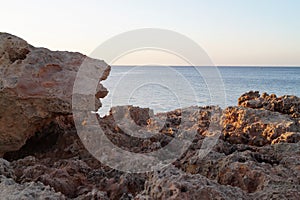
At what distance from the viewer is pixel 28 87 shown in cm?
514

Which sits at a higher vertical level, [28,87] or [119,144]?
[28,87]

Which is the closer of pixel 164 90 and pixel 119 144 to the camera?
pixel 119 144

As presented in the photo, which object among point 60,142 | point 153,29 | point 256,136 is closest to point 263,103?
point 256,136

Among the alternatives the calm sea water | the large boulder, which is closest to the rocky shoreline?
the large boulder

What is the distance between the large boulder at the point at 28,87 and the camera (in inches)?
203

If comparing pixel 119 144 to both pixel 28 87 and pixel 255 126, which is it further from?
pixel 255 126

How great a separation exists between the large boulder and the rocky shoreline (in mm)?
13

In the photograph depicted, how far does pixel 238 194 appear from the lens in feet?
9.25

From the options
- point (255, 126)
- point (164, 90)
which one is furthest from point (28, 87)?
point (164, 90)

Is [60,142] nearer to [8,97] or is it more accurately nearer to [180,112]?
[8,97]

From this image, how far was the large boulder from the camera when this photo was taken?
16.9ft

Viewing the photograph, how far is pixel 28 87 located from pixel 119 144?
1.38 meters

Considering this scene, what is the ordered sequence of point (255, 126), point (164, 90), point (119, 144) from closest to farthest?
point (119, 144) → point (255, 126) → point (164, 90)

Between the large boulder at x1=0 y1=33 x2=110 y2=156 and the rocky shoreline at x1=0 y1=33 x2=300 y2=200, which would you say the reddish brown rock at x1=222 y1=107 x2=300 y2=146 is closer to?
the rocky shoreline at x1=0 y1=33 x2=300 y2=200
